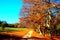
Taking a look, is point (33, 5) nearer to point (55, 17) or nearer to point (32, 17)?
point (32, 17)

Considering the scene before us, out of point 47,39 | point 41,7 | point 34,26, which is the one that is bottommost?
point 47,39

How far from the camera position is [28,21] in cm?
1133

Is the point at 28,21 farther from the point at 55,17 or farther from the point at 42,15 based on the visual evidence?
the point at 55,17

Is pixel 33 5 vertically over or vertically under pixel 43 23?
over

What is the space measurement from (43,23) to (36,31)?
1.10 metres

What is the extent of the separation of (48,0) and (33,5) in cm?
108

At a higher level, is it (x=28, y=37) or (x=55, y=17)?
(x=55, y=17)

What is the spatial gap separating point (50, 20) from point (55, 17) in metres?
0.48

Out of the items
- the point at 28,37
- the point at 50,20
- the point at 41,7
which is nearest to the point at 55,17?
the point at 50,20

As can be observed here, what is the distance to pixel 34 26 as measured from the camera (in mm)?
11859

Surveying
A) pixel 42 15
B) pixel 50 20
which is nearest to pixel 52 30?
pixel 50 20

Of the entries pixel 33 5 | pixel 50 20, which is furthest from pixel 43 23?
pixel 33 5

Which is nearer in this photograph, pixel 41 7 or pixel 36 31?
pixel 41 7

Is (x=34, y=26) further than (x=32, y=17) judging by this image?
Yes
